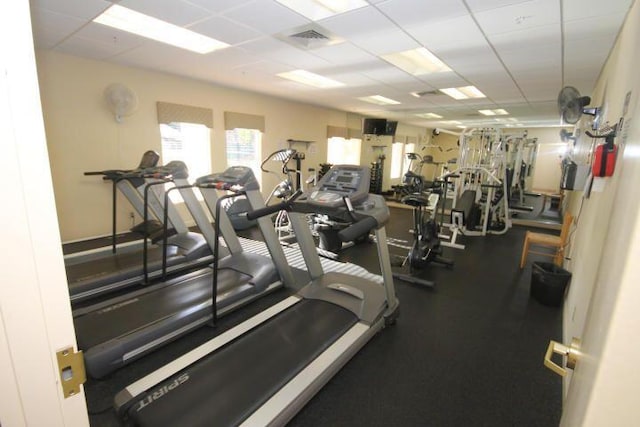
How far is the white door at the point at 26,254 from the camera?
439 mm

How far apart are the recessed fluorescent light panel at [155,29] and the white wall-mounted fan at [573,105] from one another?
361 centimetres

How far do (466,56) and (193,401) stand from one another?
4266 mm

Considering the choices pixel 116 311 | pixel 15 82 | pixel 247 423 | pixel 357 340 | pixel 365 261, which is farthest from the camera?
pixel 365 261

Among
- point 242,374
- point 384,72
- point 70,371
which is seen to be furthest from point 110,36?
point 70,371

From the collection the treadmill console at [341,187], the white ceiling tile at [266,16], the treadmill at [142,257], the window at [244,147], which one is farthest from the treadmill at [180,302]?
the window at [244,147]

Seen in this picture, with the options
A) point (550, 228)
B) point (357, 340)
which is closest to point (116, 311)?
point (357, 340)

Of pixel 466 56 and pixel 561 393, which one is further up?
pixel 466 56

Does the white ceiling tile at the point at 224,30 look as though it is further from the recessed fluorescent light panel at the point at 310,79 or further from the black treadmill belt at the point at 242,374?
the black treadmill belt at the point at 242,374

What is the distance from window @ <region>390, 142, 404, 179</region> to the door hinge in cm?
1172

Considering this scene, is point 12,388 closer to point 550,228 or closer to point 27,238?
point 27,238

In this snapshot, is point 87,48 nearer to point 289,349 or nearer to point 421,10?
point 421,10

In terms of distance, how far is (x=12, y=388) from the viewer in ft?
1.60

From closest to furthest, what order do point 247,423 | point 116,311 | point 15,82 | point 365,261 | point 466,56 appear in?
point 15,82 → point 247,423 → point 116,311 → point 466,56 → point 365,261

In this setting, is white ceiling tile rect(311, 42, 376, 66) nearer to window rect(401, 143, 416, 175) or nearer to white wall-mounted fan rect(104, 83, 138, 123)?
white wall-mounted fan rect(104, 83, 138, 123)
